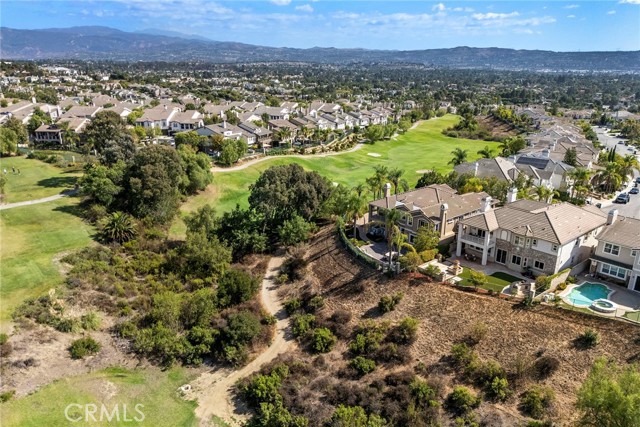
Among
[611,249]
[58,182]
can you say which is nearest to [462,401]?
[611,249]

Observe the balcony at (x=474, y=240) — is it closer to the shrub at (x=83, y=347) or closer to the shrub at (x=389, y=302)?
the shrub at (x=389, y=302)

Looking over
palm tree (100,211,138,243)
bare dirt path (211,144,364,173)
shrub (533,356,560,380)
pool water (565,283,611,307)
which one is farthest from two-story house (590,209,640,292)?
bare dirt path (211,144,364,173)

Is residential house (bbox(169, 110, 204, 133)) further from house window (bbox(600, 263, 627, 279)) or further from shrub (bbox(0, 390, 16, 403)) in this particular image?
house window (bbox(600, 263, 627, 279))

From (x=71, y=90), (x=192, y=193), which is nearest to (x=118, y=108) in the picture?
(x=71, y=90)

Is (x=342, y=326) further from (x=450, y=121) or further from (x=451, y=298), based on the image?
(x=450, y=121)

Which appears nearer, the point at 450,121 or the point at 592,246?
the point at 592,246

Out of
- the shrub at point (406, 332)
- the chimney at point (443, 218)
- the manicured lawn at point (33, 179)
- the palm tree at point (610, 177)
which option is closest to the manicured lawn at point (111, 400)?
the shrub at point (406, 332)
